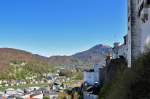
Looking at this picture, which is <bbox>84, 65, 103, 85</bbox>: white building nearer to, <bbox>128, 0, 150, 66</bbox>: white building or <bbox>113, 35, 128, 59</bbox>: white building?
<bbox>113, 35, 128, 59</bbox>: white building

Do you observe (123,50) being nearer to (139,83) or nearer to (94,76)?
(94,76)

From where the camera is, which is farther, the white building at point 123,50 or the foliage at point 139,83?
the white building at point 123,50

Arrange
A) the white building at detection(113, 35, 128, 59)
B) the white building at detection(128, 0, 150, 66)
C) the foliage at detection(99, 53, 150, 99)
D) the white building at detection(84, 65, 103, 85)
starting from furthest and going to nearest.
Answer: the white building at detection(84, 65, 103, 85) → the white building at detection(113, 35, 128, 59) → the white building at detection(128, 0, 150, 66) → the foliage at detection(99, 53, 150, 99)

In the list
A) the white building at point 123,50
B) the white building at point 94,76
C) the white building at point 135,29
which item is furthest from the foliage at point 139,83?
the white building at point 94,76

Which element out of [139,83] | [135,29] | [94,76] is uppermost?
[135,29]

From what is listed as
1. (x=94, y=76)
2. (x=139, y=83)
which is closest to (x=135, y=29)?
(x=139, y=83)

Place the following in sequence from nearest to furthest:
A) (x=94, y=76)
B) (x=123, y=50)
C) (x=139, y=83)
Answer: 1. (x=139, y=83)
2. (x=123, y=50)
3. (x=94, y=76)

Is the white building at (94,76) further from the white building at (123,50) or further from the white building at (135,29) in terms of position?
the white building at (135,29)

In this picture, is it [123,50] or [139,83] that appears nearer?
[139,83]

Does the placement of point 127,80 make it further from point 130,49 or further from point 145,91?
point 130,49

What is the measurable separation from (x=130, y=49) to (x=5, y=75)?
133164 millimetres

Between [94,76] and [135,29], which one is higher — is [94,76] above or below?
below

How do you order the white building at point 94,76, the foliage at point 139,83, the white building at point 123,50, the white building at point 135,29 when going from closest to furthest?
the foliage at point 139,83, the white building at point 135,29, the white building at point 123,50, the white building at point 94,76

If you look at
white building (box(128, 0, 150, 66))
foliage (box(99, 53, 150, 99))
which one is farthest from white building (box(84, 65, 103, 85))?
foliage (box(99, 53, 150, 99))
